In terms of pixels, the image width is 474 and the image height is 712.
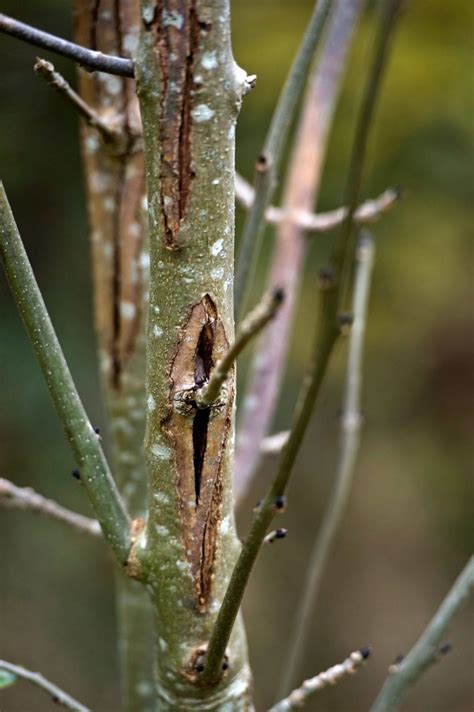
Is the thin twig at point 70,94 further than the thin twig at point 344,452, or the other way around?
the thin twig at point 344,452

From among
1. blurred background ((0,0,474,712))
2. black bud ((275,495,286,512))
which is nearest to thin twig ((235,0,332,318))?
black bud ((275,495,286,512))

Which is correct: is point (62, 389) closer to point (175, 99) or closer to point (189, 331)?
point (189, 331)

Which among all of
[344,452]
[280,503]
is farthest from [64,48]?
Answer: [344,452]

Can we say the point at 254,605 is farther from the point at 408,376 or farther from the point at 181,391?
the point at 181,391

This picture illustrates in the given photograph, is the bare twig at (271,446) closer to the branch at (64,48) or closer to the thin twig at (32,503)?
the thin twig at (32,503)

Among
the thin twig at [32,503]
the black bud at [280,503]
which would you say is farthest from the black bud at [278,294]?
the thin twig at [32,503]

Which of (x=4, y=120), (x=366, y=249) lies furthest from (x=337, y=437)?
(x=366, y=249)
